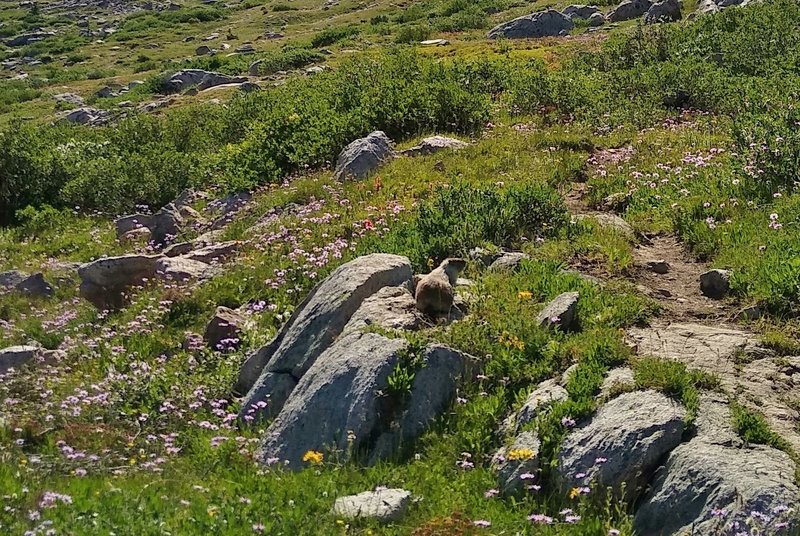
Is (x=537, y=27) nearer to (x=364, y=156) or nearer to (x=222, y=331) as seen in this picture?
(x=364, y=156)

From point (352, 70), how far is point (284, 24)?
48.0 m

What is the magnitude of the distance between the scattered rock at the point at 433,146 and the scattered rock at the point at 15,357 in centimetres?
860

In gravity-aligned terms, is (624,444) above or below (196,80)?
above

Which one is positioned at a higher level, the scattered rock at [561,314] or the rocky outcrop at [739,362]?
the scattered rock at [561,314]

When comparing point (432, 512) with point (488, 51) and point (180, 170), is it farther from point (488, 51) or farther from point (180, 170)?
point (488, 51)

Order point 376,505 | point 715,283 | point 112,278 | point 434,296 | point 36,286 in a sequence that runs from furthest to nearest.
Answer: point 36,286 < point 112,278 < point 715,283 < point 434,296 < point 376,505

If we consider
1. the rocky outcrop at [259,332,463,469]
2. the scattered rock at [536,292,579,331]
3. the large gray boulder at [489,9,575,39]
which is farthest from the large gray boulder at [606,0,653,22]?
the rocky outcrop at [259,332,463,469]

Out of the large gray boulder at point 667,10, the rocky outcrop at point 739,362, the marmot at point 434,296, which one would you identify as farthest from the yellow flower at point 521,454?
the large gray boulder at point 667,10

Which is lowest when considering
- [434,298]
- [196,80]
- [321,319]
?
[196,80]

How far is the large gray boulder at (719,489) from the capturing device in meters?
5.53

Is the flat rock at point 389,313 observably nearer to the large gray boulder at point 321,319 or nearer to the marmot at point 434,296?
the marmot at point 434,296

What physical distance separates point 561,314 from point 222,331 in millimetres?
4785

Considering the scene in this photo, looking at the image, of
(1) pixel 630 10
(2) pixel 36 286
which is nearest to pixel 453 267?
(2) pixel 36 286

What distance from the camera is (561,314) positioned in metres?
8.27
